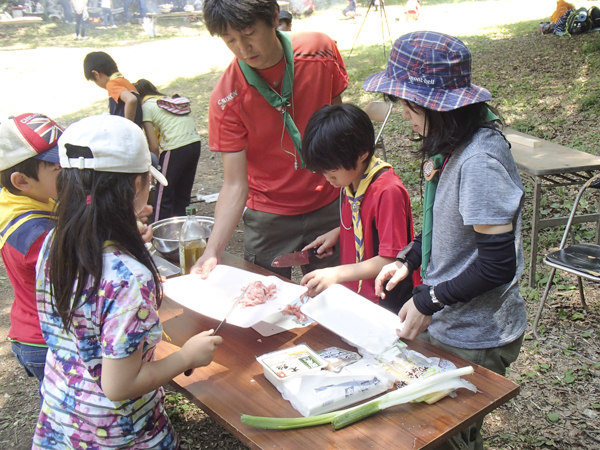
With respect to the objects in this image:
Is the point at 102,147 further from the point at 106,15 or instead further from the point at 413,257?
the point at 106,15

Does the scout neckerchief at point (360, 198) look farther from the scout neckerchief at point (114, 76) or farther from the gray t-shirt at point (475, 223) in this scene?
the scout neckerchief at point (114, 76)

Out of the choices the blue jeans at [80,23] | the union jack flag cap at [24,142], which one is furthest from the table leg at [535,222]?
the blue jeans at [80,23]

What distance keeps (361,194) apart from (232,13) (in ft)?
2.86

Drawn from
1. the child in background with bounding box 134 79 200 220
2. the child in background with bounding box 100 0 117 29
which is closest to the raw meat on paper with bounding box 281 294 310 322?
the child in background with bounding box 134 79 200 220

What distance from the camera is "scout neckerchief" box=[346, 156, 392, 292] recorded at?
2039 mm

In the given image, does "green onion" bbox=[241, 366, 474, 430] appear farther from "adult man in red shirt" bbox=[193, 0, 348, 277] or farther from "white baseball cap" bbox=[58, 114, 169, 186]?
"adult man in red shirt" bbox=[193, 0, 348, 277]

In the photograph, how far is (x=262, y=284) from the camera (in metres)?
1.92

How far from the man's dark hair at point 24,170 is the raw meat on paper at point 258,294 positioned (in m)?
0.86

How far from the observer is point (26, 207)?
178 cm

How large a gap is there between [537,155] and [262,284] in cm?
277

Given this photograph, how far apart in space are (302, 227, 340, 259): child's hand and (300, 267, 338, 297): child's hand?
0.48 meters

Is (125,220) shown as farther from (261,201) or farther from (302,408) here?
(261,201)

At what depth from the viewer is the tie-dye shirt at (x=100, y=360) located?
4.03ft

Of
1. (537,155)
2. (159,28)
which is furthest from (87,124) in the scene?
(159,28)
